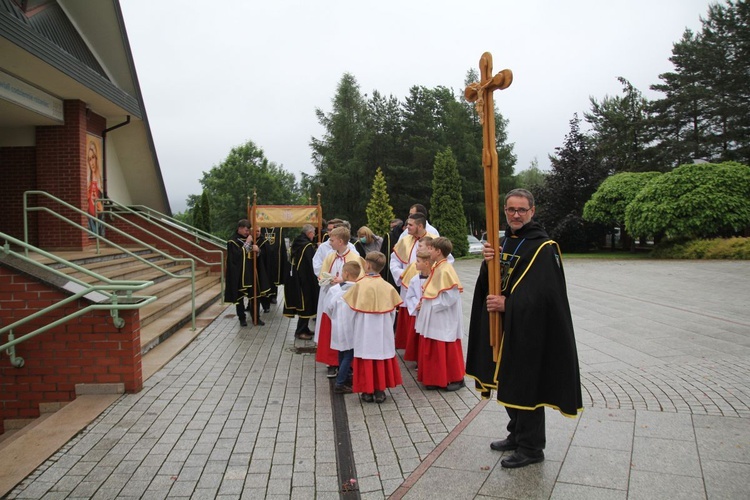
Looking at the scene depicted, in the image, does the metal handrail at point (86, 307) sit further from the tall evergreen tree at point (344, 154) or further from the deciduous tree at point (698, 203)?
the tall evergreen tree at point (344, 154)

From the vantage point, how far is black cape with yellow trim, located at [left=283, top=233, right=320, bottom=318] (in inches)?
341

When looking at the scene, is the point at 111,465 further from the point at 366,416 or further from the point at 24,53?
the point at 24,53

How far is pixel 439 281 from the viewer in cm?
571

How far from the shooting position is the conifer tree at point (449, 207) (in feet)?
95.2

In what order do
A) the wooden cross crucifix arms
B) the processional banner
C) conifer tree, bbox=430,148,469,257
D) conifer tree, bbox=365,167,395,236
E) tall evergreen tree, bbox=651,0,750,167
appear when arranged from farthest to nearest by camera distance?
tall evergreen tree, bbox=651,0,750,167, conifer tree, bbox=365,167,395,236, conifer tree, bbox=430,148,469,257, the processional banner, the wooden cross crucifix arms

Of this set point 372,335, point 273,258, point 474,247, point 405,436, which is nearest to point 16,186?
point 273,258

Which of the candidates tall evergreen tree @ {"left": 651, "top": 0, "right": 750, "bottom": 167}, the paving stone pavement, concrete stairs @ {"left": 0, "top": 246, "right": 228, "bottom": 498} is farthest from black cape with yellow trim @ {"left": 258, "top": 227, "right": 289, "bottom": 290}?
tall evergreen tree @ {"left": 651, "top": 0, "right": 750, "bottom": 167}

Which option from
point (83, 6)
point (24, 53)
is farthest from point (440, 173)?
point (24, 53)

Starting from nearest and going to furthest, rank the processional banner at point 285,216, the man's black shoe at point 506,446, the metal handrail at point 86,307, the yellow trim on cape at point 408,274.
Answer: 1. the man's black shoe at point 506,446
2. the metal handrail at point 86,307
3. the yellow trim on cape at point 408,274
4. the processional banner at point 285,216

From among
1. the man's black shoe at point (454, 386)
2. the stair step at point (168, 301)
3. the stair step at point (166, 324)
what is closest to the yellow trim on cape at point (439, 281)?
the man's black shoe at point (454, 386)

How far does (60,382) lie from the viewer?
17.8 feet

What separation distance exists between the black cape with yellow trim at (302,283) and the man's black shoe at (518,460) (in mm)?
5202

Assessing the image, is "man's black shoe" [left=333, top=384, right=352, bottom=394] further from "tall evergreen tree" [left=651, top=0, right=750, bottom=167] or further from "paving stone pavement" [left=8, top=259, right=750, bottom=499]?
"tall evergreen tree" [left=651, top=0, right=750, bottom=167]

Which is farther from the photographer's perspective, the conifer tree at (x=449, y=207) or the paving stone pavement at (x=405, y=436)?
the conifer tree at (x=449, y=207)
